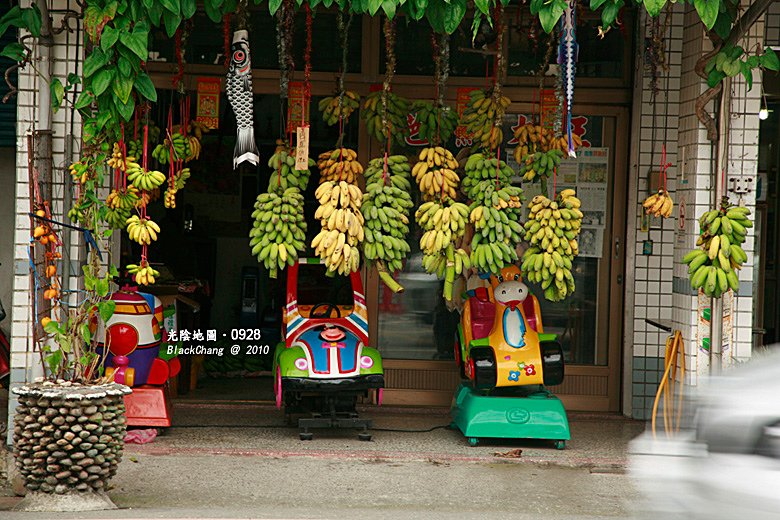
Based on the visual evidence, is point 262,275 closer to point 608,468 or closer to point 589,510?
point 608,468

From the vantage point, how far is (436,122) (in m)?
8.23

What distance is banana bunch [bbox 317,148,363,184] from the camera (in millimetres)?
7977

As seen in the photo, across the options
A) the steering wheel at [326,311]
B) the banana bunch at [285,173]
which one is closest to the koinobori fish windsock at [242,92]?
the banana bunch at [285,173]

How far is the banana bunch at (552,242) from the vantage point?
7.76 meters

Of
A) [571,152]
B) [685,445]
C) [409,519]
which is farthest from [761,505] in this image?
[571,152]

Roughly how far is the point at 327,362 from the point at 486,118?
2.38 meters

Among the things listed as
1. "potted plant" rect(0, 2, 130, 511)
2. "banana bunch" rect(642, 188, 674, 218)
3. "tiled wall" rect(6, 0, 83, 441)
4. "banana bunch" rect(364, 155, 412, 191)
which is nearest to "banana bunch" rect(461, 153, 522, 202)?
"banana bunch" rect(364, 155, 412, 191)

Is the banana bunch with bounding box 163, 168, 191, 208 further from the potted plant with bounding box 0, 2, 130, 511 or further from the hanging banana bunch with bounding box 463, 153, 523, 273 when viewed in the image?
the hanging banana bunch with bounding box 463, 153, 523, 273

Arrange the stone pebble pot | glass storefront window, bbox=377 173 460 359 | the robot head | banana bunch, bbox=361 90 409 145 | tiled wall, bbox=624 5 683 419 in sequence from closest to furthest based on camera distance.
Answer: the stone pebble pot → banana bunch, bbox=361 90 409 145 → the robot head → tiled wall, bbox=624 5 683 419 → glass storefront window, bbox=377 173 460 359

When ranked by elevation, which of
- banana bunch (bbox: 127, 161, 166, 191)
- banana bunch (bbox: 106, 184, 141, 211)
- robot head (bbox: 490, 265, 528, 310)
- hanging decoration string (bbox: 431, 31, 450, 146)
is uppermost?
hanging decoration string (bbox: 431, 31, 450, 146)

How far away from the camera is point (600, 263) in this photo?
391 inches

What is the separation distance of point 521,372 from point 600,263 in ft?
6.94

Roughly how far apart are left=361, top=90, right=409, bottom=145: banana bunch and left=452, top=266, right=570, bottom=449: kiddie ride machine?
59.1 inches

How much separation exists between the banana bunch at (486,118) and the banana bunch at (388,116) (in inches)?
20.3
